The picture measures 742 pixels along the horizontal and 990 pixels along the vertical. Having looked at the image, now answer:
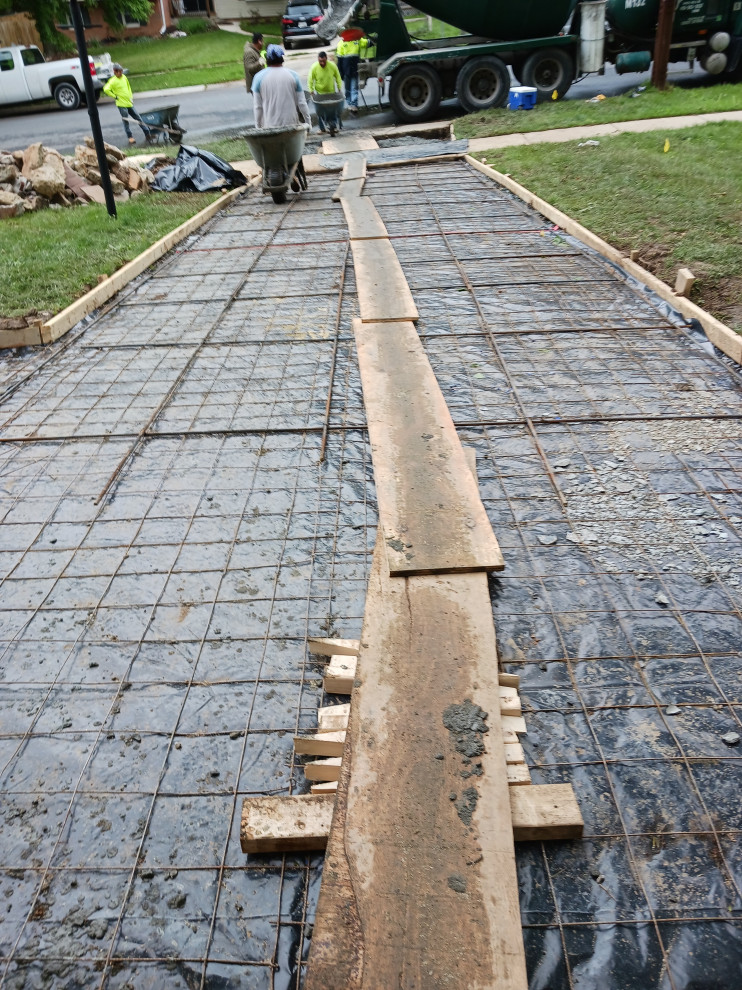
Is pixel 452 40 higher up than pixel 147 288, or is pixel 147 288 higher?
pixel 452 40

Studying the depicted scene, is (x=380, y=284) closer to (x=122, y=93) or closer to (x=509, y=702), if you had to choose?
(x=509, y=702)

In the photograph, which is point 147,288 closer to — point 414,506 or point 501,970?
point 414,506

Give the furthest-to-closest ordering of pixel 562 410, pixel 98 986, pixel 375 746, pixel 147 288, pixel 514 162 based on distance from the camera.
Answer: pixel 514 162 < pixel 147 288 < pixel 562 410 < pixel 375 746 < pixel 98 986

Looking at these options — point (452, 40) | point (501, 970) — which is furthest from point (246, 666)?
point (452, 40)

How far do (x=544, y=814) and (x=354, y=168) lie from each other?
9708mm

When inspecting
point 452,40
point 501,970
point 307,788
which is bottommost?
point 307,788

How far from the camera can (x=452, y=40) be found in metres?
13.5

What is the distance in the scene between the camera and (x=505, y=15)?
42.0 ft

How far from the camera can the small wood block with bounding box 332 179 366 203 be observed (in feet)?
28.2

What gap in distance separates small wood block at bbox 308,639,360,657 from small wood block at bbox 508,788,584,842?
0.70 meters

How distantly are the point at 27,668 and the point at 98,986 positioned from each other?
1168 mm

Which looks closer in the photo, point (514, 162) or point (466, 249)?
point (466, 249)

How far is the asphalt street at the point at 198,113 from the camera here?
14391mm

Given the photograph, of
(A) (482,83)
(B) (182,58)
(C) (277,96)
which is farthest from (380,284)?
(B) (182,58)
